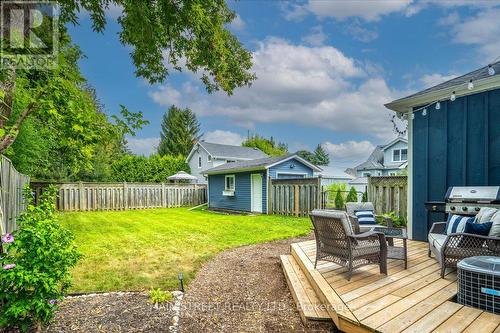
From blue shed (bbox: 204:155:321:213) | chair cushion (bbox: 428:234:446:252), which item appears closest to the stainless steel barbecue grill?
chair cushion (bbox: 428:234:446:252)

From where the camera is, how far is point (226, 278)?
423 centimetres

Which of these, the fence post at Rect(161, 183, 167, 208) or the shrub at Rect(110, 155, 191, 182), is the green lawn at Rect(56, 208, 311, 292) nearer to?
the fence post at Rect(161, 183, 167, 208)

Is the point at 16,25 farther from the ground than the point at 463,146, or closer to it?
farther from the ground

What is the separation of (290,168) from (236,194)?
3.12 meters

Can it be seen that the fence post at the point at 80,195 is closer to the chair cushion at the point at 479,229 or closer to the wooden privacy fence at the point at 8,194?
the wooden privacy fence at the point at 8,194

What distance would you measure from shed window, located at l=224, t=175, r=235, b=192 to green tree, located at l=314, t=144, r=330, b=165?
44.7 m

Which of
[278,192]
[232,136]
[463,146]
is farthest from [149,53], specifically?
[232,136]

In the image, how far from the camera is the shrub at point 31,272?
91.6 inches

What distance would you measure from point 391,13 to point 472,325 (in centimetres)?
793

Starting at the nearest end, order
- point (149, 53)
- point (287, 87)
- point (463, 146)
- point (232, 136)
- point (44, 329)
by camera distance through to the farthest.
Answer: point (44, 329) → point (149, 53) → point (463, 146) → point (287, 87) → point (232, 136)

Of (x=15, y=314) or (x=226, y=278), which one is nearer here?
(x=15, y=314)

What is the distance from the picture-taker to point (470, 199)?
4.62m

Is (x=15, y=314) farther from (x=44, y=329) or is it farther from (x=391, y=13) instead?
(x=391, y=13)

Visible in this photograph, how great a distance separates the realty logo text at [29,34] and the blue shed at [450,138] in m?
5.63
